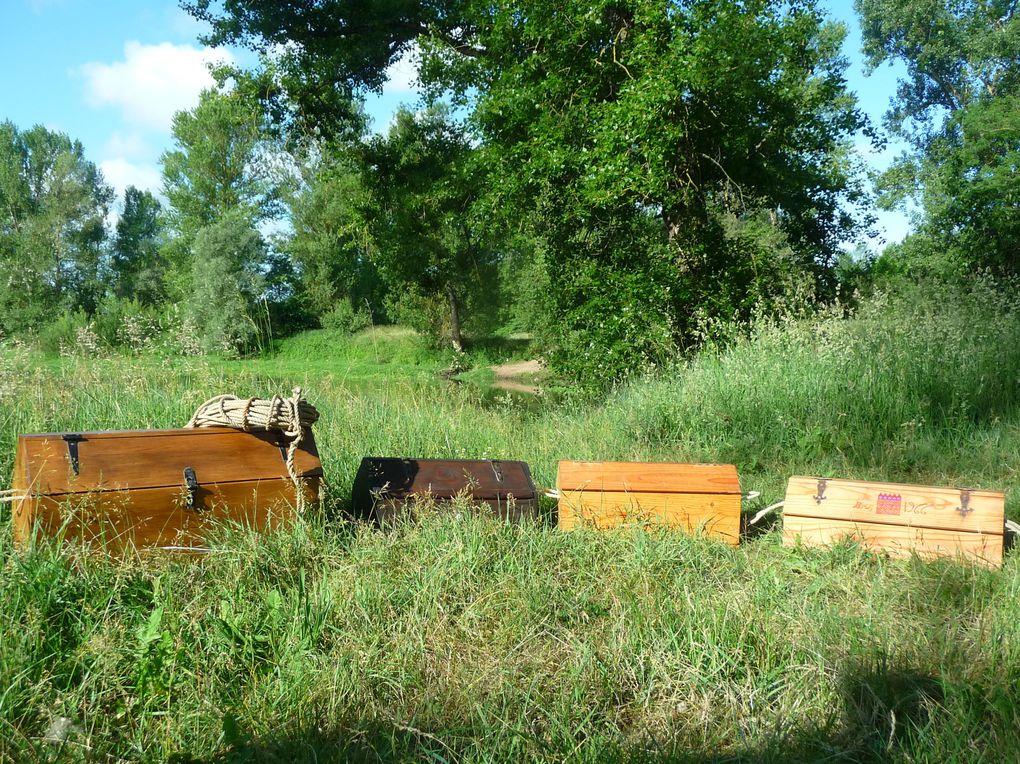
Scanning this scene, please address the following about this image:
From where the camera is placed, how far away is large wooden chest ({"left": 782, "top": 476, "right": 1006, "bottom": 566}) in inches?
148

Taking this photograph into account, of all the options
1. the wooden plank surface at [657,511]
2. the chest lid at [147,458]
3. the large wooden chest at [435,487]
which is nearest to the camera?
the chest lid at [147,458]

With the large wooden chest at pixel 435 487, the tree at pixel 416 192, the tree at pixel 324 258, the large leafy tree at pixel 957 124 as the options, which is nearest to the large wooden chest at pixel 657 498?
the large wooden chest at pixel 435 487

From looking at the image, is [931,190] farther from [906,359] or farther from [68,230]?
[68,230]

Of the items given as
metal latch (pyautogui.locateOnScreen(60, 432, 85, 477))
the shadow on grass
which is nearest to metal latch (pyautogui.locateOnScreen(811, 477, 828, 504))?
the shadow on grass

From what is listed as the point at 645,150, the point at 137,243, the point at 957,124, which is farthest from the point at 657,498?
the point at 137,243

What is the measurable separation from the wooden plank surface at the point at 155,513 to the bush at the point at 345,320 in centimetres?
2572

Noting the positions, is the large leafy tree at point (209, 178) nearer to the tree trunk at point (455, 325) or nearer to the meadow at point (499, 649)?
the tree trunk at point (455, 325)

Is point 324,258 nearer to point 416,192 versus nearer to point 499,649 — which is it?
point 416,192

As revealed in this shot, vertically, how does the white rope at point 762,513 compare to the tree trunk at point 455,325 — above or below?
below

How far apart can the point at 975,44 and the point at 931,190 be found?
857 cm

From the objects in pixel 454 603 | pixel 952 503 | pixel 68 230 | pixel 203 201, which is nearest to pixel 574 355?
pixel 952 503

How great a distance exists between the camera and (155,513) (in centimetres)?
342

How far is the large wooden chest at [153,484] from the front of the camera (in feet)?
10.6

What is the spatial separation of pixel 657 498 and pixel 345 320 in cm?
2826
